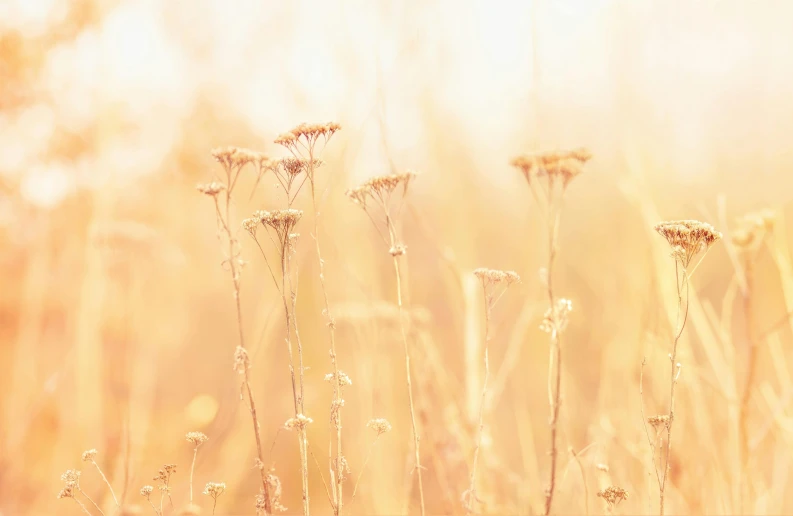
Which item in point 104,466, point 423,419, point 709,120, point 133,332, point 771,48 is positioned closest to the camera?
point 423,419

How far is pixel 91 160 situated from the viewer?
3.06 metres

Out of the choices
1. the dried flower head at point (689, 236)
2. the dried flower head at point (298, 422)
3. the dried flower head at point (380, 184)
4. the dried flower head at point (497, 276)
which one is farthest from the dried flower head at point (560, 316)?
the dried flower head at point (298, 422)

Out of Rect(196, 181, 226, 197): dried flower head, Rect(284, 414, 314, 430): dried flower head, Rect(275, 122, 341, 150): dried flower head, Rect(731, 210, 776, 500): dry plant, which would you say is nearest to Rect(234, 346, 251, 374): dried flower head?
Rect(284, 414, 314, 430): dried flower head

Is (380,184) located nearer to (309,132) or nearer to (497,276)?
(309,132)

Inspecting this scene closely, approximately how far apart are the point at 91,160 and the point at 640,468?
135 inches

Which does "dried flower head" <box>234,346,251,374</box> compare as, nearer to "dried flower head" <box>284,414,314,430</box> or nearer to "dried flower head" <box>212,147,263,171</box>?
"dried flower head" <box>284,414,314,430</box>

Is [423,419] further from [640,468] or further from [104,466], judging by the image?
[104,466]

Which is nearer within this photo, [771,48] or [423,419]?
[423,419]

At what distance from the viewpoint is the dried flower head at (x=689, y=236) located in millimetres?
1103

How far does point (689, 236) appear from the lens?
1.12m

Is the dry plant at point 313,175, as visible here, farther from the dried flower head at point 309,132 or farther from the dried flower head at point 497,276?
the dried flower head at point 497,276

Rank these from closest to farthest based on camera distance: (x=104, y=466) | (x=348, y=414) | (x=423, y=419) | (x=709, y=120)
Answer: (x=423, y=419) → (x=709, y=120) → (x=104, y=466) → (x=348, y=414)

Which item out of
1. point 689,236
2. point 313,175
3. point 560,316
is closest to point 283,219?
point 313,175

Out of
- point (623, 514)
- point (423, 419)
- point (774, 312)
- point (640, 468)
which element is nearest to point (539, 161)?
point (423, 419)
